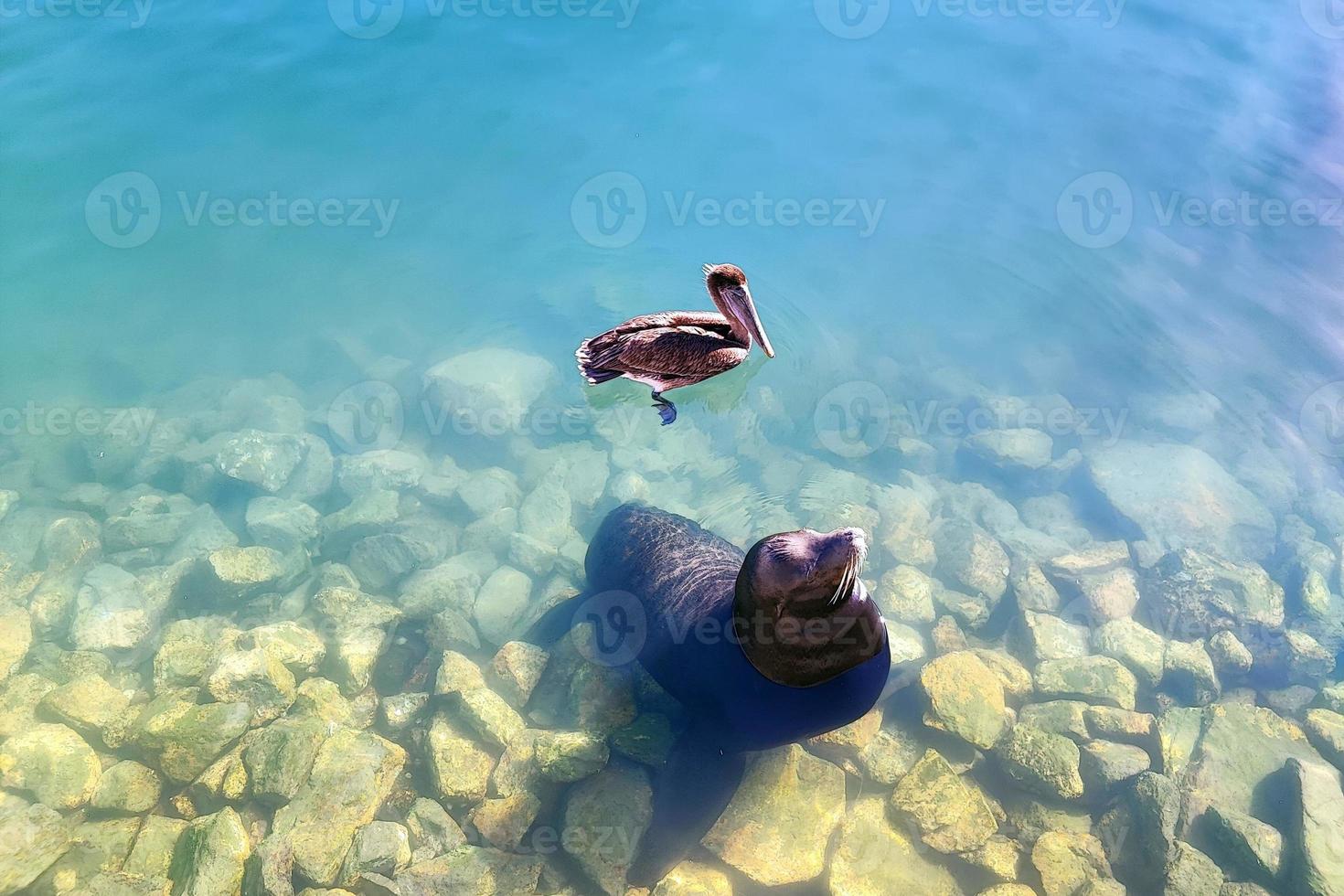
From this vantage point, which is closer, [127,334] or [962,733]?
[962,733]

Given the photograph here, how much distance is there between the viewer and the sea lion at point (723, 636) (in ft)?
11.3

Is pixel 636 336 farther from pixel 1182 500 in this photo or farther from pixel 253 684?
pixel 1182 500

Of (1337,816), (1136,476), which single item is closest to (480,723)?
(1337,816)

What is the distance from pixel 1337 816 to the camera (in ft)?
17.9

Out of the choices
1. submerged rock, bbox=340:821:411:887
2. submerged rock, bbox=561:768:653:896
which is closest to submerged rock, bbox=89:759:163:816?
submerged rock, bbox=340:821:411:887

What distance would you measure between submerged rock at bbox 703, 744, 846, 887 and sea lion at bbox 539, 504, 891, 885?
18 cm

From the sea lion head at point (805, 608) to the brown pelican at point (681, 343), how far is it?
239cm

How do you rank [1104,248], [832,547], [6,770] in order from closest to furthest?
1. [832,547]
2. [6,770]
3. [1104,248]

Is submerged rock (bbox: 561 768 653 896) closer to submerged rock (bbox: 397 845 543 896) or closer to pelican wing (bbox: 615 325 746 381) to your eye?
submerged rock (bbox: 397 845 543 896)

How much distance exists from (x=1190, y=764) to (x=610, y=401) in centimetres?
710

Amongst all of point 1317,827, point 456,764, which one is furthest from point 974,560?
point 456,764

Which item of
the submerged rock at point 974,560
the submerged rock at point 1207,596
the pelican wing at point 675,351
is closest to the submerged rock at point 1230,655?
the submerged rock at point 1207,596

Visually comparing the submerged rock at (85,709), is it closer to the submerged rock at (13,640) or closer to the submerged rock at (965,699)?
the submerged rock at (13,640)

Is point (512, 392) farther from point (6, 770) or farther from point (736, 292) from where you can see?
point (6, 770)
